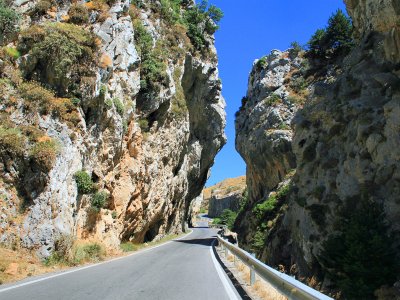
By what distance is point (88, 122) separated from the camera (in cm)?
1919

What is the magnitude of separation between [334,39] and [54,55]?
3510 centimetres

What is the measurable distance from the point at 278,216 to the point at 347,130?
15.5 metres

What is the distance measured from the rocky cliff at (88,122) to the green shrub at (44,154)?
4cm

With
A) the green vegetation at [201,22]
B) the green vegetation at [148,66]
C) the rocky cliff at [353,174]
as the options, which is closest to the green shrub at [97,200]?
the rocky cliff at [353,174]

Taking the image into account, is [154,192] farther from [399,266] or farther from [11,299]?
[11,299]

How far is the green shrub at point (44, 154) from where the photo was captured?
14.1 meters

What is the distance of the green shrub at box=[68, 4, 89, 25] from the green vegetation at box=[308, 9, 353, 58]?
28922 mm

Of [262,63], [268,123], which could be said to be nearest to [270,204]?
[268,123]

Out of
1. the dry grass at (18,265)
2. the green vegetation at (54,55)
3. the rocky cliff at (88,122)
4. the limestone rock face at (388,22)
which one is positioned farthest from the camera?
the green vegetation at (54,55)

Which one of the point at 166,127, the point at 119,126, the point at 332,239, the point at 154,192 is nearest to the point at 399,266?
the point at 332,239

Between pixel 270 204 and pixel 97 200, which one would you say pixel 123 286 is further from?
pixel 270 204

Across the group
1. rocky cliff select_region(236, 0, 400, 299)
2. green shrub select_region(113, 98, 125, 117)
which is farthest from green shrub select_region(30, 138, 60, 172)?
rocky cliff select_region(236, 0, 400, 299)

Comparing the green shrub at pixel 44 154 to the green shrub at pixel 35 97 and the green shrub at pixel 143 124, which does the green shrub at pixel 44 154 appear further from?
the green shrub at pixel 143 124

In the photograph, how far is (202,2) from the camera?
47000 millimetres
